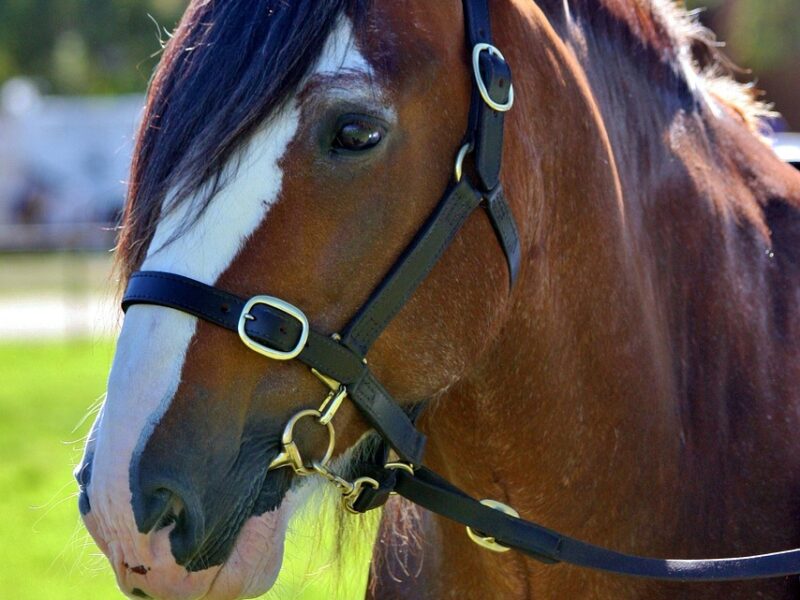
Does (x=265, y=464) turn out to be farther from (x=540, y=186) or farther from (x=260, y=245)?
(x=540, y=186)

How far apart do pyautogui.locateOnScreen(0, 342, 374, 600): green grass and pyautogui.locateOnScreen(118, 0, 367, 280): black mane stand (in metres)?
0.64

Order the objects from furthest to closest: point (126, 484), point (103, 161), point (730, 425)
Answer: point (103, 161), point (730, 425), point (126, 484)

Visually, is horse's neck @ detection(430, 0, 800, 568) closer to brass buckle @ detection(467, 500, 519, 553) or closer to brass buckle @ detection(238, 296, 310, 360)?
brass buckle @ detection(467, 500, 519, 553)

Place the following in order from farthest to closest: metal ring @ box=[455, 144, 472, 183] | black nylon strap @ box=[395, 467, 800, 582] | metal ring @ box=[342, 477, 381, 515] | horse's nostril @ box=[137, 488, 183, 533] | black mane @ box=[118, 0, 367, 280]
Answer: black nylon strap @ box=[395, 467, 800, 582], metal ring @ box=[342, 477, 381, 515], metal ring @ box=[455, 144, 472, 183], black mane @ box=[118, 0, 367, 280], horse's nostril @ box=[137, 488, 183, 533]

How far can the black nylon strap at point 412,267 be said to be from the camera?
2.12 meters

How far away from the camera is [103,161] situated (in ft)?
102

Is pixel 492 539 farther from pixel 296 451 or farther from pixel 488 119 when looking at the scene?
pixel 488 119

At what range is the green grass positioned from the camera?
2484 mm

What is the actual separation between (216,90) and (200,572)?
2.93 ft

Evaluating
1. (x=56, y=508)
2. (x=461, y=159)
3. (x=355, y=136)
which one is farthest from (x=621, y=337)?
(x=56, y=508)

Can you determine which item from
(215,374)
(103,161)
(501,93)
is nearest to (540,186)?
(501,93)

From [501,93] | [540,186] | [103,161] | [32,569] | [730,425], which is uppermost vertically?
[501,93]

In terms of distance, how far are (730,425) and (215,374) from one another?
1340 mm

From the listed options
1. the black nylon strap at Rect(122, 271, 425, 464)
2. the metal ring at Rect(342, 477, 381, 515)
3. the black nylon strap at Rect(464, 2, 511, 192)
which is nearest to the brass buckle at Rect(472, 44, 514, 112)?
the black nylon strap at Rect(464, 2, 511, 192)
